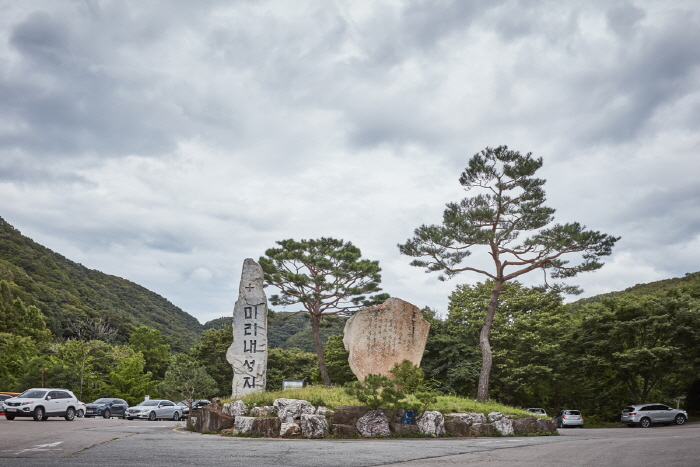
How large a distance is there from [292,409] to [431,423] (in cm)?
417

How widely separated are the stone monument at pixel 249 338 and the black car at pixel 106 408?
41.6 feet

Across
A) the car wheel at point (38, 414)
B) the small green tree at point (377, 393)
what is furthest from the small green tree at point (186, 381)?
the small green tree at point (377, 393)

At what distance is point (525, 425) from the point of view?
1709 centimetres

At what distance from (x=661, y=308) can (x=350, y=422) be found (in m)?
19.5

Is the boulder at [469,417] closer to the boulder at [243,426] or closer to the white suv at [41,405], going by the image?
the boulder at [243,426]

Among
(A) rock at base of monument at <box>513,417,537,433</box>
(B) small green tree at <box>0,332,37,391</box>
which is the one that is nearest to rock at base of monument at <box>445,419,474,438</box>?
(A) rock at base of monument at <box>513,417,537,433</box>

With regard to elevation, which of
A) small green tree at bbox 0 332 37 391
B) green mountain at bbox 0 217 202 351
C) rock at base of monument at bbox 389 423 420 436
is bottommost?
rock at base of monument at bbox 389 423 420 436

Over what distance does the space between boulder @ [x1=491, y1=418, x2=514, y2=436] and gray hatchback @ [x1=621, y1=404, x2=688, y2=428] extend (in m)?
11.7

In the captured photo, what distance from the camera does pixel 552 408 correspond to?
3522cm

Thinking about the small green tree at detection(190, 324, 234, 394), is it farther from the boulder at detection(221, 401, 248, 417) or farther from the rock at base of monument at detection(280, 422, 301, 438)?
the rock at base of monument at detection(280, 422, 301, 438)

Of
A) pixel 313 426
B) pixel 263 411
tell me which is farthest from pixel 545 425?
pixel 263 411

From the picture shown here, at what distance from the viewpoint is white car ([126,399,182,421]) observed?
2589cm

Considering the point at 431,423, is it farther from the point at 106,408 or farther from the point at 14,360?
the point at 14,360

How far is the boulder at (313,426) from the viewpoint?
14.3 metres
